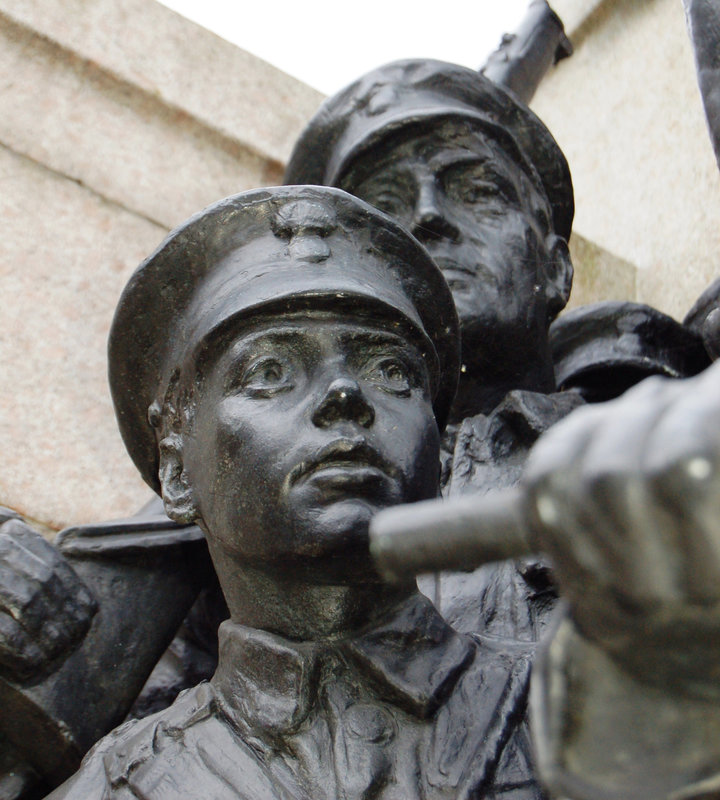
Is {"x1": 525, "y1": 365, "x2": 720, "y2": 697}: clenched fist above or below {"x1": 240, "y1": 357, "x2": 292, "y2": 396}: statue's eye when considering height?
below

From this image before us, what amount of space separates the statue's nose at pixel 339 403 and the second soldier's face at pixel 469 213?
0.78m

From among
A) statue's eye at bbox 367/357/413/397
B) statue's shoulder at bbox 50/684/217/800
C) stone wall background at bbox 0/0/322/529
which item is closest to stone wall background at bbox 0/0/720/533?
stone wall background at bbox 0/0/322/529

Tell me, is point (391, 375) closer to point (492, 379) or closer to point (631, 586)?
point (492, 379)

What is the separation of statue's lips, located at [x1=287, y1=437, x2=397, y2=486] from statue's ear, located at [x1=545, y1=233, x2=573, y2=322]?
3.44ft

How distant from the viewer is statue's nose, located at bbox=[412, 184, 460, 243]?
2240 mm

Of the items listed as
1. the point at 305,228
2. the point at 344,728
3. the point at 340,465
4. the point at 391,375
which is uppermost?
the point at 305,228

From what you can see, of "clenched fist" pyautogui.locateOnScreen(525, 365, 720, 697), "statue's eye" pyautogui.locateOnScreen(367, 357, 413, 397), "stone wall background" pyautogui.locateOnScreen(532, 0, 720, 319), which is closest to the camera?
"clenched fist" pyautogui.locateOnScreen(525, 365, 720, 697)

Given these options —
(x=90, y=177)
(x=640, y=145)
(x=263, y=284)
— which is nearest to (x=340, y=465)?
(x=263, y=284)

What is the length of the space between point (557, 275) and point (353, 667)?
122 centimetres

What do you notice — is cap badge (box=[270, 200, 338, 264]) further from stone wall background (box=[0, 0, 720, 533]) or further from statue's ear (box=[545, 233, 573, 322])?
stone wall background (box=[0, 0, 720, 533])

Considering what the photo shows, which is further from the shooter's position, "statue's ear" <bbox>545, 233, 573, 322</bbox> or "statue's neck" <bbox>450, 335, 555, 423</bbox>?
"statue's ear" <bbox>545, 233, 573, 322</bbox>

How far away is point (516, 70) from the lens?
10.9ft

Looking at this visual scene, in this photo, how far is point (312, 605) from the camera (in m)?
1.47

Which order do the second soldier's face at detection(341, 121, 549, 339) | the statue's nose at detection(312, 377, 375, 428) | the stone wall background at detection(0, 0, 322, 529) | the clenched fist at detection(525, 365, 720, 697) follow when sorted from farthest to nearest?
the stone wall background at detection(0, 0, 322, 529)
the second soldier's face at detection(341, 121, 549, 339)
the statue's nose at detection(312, 377, 375, 428)
the clenched fist at detection(525, 365, 720, 697)
